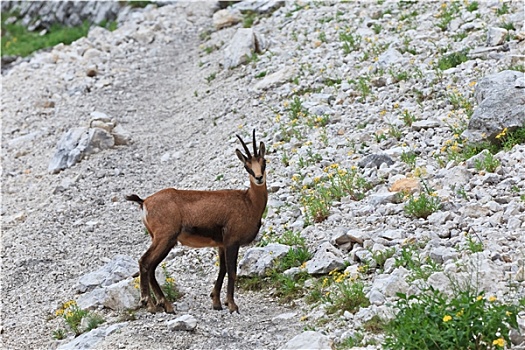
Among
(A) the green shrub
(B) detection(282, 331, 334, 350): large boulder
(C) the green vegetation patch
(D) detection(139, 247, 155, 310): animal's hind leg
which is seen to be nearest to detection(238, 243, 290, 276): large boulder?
(D) detection(139, 247, 155, 310): animal's hind leg

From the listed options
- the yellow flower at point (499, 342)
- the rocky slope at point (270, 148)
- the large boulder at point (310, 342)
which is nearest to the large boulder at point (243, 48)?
the rocky slope at point (270, 148)

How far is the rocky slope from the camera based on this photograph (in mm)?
8477

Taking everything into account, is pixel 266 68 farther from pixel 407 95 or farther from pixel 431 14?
pixel 407 95

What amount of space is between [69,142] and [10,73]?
870 centimetres

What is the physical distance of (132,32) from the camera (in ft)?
77.1

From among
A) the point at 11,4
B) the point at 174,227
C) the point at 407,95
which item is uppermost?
the point at 174,227

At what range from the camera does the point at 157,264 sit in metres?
8.70

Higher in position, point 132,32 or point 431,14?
point 431,14

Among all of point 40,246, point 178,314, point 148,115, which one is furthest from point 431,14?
point 178,314

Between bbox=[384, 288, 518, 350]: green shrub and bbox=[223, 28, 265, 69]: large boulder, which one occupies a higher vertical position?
bbox=[384, 288, 518, 350]: green shrub

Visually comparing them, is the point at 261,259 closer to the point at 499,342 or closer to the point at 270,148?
the point at 499,342

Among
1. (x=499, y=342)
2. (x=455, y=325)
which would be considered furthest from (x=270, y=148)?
(x=499, y=342)

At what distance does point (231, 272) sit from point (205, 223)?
59cm

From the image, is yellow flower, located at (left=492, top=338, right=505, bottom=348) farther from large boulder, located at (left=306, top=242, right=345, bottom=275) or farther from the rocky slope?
large boulder, located at (left=306, top=242, right=345, bottom=275)
